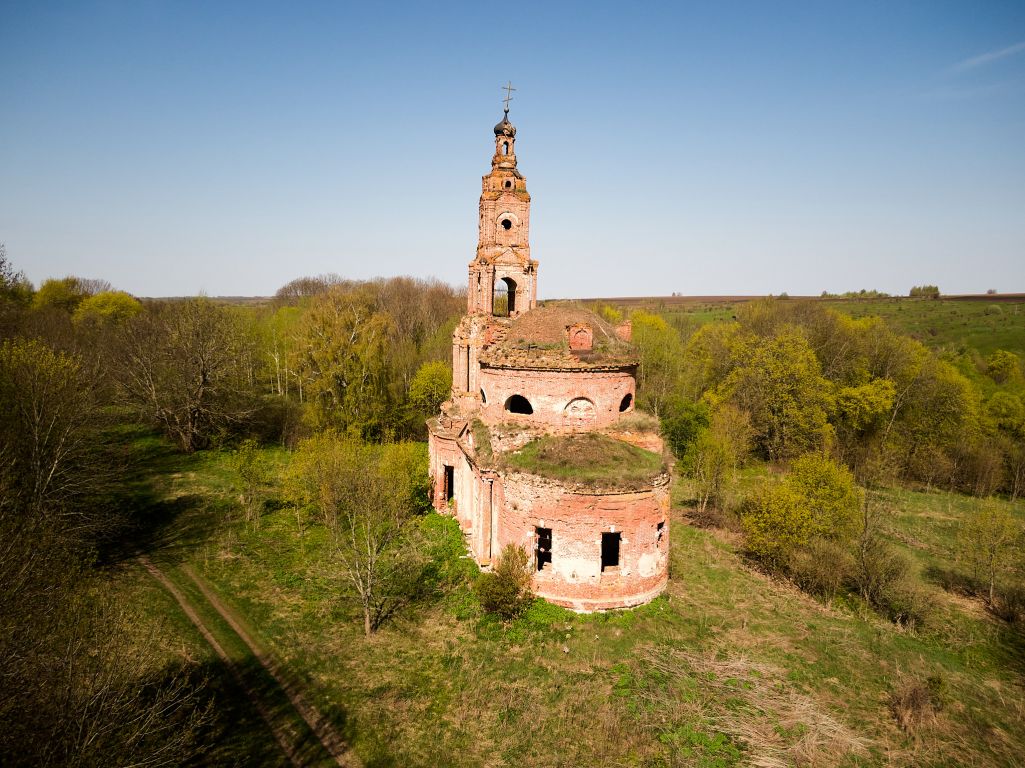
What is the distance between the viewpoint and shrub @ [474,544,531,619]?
15320mm

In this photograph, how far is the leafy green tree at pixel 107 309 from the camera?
47438 mm

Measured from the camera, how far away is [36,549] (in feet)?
33.6

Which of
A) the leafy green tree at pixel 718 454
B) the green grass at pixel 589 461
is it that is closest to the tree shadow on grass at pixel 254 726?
the green grass at pixel 589 461

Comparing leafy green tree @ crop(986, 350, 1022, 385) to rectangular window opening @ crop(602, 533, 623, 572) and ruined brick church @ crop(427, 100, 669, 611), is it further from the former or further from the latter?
rectangular window opening @ crop(602, 533, 623, 572)

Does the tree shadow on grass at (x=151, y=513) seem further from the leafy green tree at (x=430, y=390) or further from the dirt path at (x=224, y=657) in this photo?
the leafy green tree at (x=430, y=390)

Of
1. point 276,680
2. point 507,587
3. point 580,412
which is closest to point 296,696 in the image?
point 276,680

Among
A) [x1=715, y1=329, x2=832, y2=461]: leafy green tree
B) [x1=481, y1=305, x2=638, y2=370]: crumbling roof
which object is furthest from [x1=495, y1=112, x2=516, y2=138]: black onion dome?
[x1=715, y1=329, x2=832, y2=461]: leafy green tree

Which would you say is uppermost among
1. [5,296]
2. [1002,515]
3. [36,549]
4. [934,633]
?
[5,296]

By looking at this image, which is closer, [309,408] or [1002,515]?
[1002,515]

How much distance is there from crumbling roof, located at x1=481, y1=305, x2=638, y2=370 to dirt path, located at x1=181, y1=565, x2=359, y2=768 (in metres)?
10.7

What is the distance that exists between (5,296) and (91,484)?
78.9 ft

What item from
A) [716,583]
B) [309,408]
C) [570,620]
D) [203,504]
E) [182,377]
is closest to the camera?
[570,620]

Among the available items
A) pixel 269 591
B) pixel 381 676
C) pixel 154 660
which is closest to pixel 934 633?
pixel 381 676

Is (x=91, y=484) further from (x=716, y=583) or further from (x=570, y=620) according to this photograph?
(x=716, y=583)
